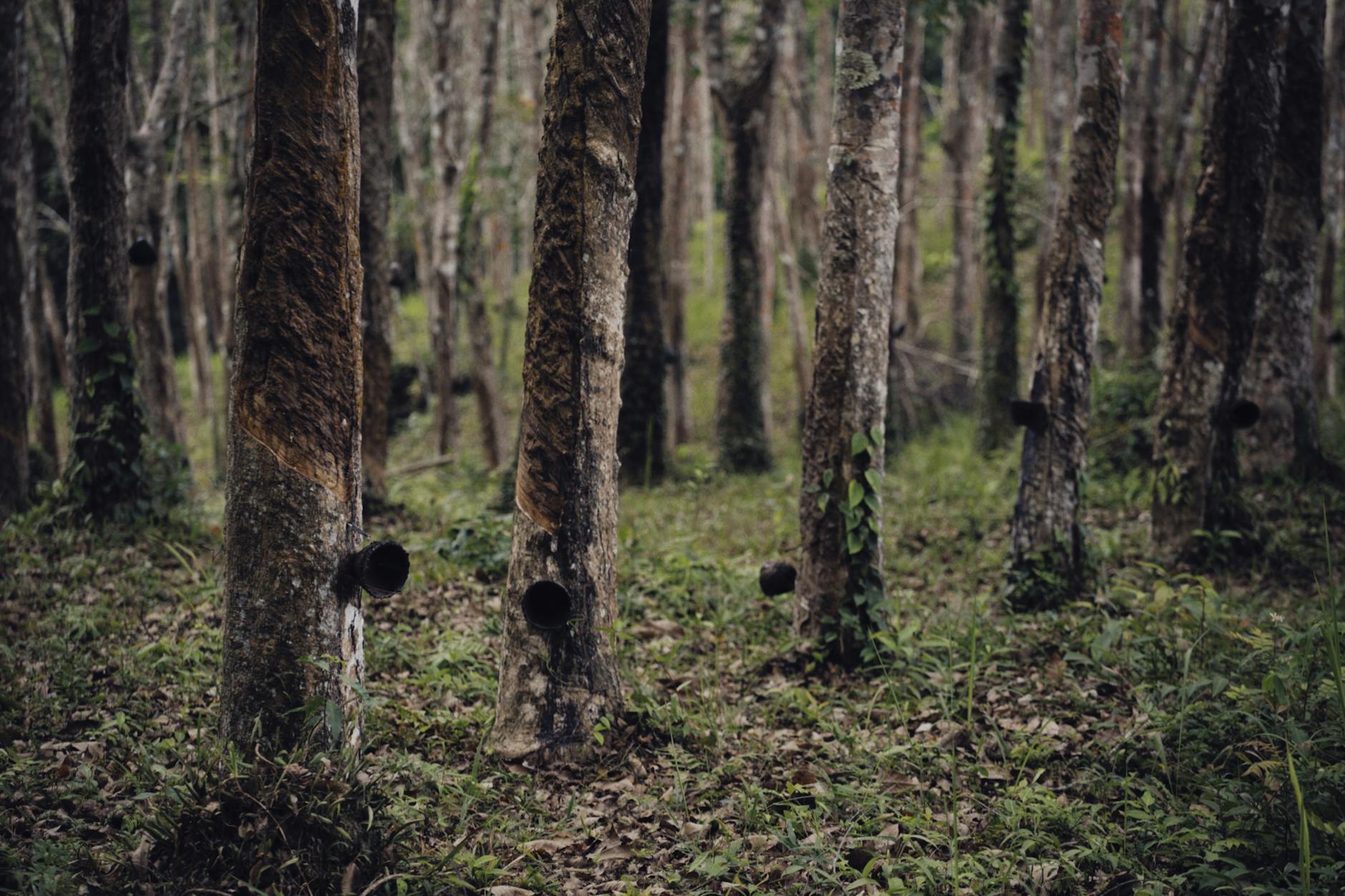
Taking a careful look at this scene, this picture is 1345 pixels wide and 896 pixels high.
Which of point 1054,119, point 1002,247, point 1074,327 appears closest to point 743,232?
point 1002,247

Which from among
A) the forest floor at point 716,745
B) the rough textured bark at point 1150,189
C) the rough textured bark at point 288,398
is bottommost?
the forest floor at point 716,745

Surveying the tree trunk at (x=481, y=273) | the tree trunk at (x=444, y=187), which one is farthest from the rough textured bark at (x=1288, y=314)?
the tree trunk at (x=444, y=187)

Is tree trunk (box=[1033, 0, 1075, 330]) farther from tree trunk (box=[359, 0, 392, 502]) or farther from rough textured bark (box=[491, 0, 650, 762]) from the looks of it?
rough textured bark (box=[491, 0, 650, 762])

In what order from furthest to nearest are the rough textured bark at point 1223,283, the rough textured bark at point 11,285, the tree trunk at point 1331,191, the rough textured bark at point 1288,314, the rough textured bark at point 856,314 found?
the tree trunk at point 1331,191, the rough textured bark at point 1288,314, the rough textured bark at point 11,285, the rough textured bark at point 1223,283, the rough textured bark at point 856,314

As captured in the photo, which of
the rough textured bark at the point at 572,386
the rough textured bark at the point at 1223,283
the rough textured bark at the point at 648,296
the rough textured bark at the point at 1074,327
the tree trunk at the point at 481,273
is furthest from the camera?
the tree trunk at the point at 481,273

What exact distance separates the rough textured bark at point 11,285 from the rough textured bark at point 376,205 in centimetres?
266

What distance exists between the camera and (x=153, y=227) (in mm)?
11062

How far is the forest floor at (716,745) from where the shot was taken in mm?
3428

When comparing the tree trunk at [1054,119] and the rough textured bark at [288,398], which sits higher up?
the tree trunk at [1054,119]

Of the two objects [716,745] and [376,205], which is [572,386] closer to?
[716,745]

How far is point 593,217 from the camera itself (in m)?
4.40

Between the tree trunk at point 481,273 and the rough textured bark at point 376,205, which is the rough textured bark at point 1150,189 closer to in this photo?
the tree trunk at point 481,273

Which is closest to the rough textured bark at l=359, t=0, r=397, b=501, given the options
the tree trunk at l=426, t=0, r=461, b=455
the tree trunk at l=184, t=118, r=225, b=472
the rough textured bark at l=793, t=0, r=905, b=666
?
the tree trunk at l=426, t=0, r=461, b=455

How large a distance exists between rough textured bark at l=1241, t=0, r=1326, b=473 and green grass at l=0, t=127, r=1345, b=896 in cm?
112
